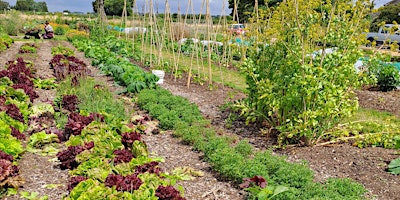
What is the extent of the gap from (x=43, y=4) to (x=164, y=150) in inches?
3300

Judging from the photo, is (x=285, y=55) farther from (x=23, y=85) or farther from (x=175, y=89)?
(x=23, y=85)

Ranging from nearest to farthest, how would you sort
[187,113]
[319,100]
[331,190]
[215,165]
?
[331,190] → [215,165] → [319,100] → [187,113]

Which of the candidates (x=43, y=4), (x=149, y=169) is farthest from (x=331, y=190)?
(x=43, y=4)

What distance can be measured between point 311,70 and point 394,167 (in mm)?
1609

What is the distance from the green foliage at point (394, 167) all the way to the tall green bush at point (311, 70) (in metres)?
0.90

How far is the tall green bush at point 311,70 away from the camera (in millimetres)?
5141

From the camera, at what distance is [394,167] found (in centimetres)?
472

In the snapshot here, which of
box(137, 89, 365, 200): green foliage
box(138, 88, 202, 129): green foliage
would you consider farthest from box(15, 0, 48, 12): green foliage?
box(137, 89, 365, 200): green foliage

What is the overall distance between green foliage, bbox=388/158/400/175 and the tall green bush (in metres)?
0.90

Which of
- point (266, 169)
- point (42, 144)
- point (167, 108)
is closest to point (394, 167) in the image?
point (266, 169)

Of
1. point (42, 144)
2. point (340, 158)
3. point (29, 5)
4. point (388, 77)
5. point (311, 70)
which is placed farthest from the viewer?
point (29, 5)

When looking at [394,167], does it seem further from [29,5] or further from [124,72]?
[29,5]

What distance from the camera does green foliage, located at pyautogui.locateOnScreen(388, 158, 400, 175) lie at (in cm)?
465

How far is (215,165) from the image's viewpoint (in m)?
4.60
